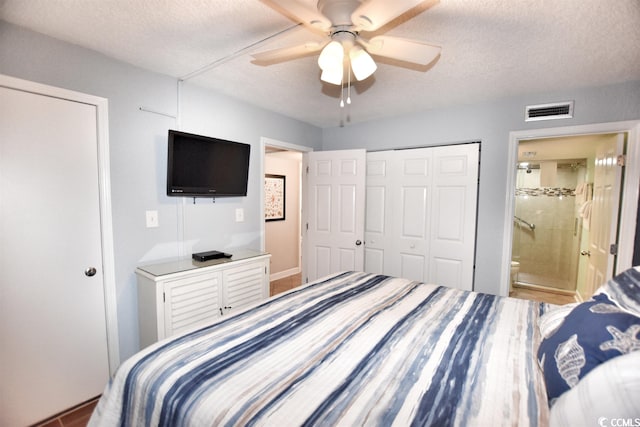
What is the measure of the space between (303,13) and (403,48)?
21.8 inches

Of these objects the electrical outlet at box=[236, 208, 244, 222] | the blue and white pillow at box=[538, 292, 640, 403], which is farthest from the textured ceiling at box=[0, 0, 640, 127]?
the blue and white pillow at box=[538, 292, 640, 403]

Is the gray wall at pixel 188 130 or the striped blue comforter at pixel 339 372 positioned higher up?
the gray wall at pixel 188 130

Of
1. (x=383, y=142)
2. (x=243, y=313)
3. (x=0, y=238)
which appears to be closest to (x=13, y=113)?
(x=0, y=238)

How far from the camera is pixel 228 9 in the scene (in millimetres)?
1505

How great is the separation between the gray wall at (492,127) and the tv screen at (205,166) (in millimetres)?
1822

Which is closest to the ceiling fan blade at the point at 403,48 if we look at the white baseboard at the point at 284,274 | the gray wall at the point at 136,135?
the gray wall at the point at 136,135

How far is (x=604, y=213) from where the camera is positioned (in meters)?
2.69

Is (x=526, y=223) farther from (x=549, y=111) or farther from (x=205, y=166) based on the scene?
(x=205, y=166)

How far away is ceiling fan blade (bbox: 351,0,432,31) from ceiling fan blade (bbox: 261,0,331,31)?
143 millimetres

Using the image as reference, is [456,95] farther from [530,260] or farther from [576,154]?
[530,260]

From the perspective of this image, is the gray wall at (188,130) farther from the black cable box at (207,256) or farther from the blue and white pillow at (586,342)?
the blue and white pillow at (586,342)

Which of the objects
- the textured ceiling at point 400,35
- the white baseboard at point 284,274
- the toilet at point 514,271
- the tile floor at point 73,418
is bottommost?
the tile floor at point 73,418

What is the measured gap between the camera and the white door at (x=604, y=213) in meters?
2.45

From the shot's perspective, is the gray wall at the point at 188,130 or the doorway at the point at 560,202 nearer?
the gray wall at the point at 188,130
